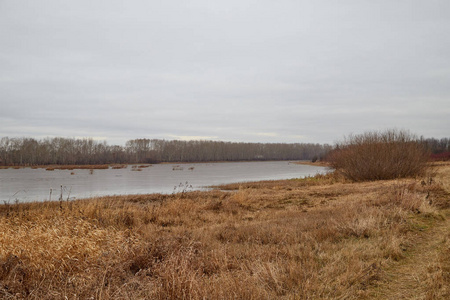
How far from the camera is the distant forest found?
88750 millimetres

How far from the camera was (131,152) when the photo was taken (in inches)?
4651

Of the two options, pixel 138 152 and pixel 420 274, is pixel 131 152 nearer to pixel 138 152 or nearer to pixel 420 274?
pixel 138 152

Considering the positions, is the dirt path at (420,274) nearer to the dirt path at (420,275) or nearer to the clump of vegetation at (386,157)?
the dirt path at (420,275)

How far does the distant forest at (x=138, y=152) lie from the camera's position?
88.8 meters

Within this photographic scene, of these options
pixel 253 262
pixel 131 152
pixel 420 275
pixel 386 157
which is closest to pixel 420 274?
pixel 420 275

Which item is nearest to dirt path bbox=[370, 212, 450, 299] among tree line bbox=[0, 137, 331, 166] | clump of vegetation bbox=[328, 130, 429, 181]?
clump of vegetation bbox=[328, 130, 429, 181]

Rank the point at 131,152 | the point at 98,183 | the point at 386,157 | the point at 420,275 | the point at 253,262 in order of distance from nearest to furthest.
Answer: the point at 420,275 < the point at 253,262 < the point at 386,157 < the point at 98,183 < the point at 131,152

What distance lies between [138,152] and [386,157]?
351 ft

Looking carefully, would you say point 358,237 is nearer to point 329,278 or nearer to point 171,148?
point 329,278

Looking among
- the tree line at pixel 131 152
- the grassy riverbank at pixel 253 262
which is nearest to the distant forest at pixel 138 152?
the tree line at pixel 131 152

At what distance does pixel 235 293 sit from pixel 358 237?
158 inches

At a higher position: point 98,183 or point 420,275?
point 420,275

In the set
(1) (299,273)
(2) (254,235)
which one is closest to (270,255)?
(1) (299,273)

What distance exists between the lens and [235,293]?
3.48m
